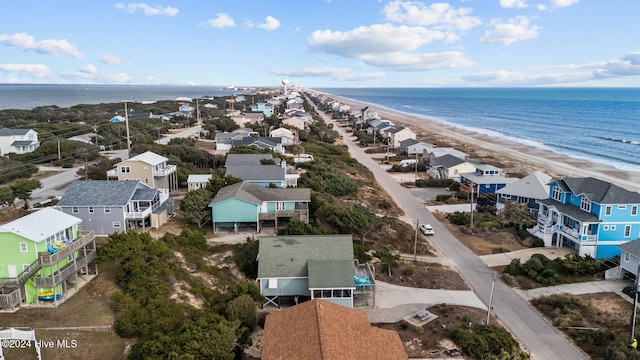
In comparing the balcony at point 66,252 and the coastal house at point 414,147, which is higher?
the balcony at point 66,252

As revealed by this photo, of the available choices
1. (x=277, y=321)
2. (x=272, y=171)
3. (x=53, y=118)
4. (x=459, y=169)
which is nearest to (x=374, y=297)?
(x=277, y=321)

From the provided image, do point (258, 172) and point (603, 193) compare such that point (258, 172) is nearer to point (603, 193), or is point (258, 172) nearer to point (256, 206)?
point (256, 206)

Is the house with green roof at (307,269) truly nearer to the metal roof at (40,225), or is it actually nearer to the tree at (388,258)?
the tree at (388,258)

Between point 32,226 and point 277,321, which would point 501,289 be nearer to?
point 277,321

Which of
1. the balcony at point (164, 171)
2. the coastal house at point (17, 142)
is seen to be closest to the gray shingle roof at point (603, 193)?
the balcony at point (164, 171)

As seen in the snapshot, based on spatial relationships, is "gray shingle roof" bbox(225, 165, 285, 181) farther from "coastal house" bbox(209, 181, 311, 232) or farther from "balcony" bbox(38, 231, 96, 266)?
"balcony" bbox(38, 231, 96, 266)

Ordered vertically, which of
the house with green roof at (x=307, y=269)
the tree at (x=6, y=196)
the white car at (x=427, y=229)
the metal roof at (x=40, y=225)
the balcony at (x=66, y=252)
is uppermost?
the metal roof at (x=40, y=225)

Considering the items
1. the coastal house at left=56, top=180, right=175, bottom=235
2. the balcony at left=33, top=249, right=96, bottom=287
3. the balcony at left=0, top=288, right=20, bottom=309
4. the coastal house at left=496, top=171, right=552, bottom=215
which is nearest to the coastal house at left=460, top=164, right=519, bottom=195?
the coastal house at left=496, top=171, right=552, bottom=215
